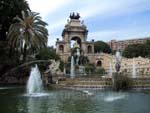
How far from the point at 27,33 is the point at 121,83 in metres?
22.7

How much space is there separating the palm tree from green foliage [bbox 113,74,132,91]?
20855 mm

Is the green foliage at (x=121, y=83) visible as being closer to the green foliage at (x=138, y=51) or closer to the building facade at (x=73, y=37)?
the building facade at (x=73, y=37)

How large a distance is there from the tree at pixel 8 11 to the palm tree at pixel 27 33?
42.3 inches

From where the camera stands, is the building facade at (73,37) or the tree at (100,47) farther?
the tree at (100,47)

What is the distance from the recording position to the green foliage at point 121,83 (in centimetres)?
2814

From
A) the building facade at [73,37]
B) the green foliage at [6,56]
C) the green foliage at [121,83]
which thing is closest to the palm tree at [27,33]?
the green foliage at [6,56]

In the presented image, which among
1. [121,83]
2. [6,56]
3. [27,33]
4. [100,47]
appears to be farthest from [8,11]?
[100,47]

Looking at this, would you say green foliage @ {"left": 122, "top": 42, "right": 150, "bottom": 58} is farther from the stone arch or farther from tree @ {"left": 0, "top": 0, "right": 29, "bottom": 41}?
tree @ {"left": 0, "top": 0, "right": 29, "bottom": 41}

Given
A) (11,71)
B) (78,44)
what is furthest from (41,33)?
(78,44)

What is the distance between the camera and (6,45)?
1828 inches

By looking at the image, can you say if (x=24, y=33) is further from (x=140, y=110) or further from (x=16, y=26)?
(x=140, y=110)

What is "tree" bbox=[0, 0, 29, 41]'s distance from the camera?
46.3 meters

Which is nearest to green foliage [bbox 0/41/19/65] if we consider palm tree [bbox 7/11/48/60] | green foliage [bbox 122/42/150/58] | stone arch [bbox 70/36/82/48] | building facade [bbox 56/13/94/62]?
palm tree [bbox 7/11/48/60]

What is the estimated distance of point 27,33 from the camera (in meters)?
47.5
